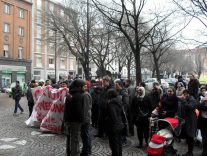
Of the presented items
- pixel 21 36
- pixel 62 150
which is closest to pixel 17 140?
pixel 62 150

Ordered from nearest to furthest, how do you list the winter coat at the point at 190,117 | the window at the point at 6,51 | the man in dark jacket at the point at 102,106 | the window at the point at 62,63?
1. the winter coat at the point at 190,117
2. the man in dark jacket at the point at 102,106
3. the window at the point at 6,51
4. the window at the point at 62,63

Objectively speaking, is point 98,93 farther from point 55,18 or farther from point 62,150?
point 55,18

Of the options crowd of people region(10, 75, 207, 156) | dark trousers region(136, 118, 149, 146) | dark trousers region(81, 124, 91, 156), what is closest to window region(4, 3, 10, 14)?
crowd of people region(10, 75, 207, 156)

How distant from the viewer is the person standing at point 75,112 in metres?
7.08

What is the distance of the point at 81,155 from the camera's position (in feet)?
25.6

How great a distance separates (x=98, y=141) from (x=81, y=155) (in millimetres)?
2102

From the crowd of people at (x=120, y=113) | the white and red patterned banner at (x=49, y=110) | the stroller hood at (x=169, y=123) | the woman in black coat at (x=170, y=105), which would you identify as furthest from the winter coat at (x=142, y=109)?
the white and red patterned banner at (x=49, y=110)

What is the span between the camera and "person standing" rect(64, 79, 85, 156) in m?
7.08

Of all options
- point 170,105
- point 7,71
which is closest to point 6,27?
point 7,71

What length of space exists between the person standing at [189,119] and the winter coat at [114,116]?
5.77 ft

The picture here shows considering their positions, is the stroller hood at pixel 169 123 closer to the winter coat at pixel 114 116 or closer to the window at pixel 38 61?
the winter coat at pixel 114 116

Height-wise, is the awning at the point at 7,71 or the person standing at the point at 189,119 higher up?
the awning at the point at 7,71

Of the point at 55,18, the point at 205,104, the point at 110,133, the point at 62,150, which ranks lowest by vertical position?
the point at 62,150

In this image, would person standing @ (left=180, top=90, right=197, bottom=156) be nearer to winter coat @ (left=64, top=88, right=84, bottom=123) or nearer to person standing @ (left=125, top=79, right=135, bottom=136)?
person standing @ (left=125, top=79, right=135, bottom=136)
